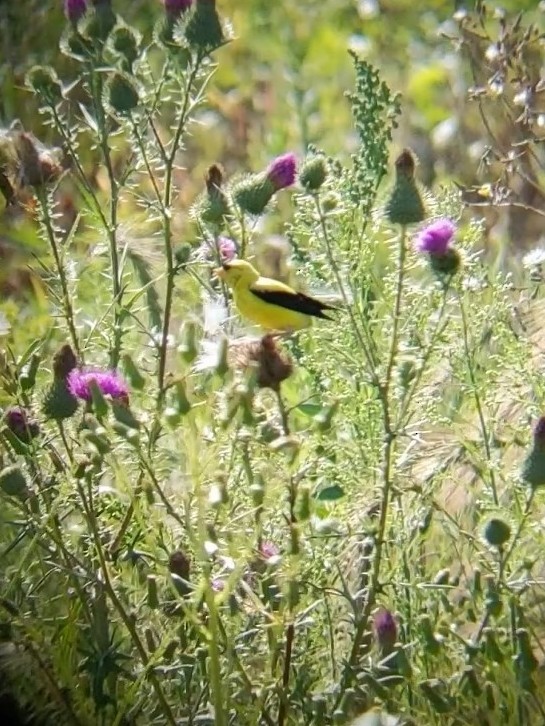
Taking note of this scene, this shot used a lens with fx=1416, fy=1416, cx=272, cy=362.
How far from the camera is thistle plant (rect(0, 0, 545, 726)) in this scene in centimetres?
96

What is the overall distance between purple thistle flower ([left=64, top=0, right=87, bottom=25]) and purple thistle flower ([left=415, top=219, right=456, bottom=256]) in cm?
33

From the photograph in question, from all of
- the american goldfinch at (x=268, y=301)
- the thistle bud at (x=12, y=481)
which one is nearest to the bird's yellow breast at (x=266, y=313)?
the american goldfinch at (x=268, y=301)

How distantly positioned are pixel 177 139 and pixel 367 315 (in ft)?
0.65

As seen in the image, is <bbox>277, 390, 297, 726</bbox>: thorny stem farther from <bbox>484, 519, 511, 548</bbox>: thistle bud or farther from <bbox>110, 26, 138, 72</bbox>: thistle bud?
<bbox>110, 26, 138, 72</bbox>: thistle bud

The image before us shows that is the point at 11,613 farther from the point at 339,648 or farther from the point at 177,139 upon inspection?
the point at 177,139

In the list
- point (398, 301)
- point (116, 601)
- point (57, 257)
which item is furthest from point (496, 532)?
point (57, 257)

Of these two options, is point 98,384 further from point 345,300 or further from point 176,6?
point 176,6

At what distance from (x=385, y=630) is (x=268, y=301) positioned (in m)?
0.26

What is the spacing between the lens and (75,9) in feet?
3.59

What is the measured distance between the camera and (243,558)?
35.5 inches

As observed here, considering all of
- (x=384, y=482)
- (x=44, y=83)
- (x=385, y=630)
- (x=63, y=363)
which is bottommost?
(x=385, y=630)

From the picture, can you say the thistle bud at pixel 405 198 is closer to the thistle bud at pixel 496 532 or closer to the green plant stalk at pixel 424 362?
the green plant stalk at pixel 424 362

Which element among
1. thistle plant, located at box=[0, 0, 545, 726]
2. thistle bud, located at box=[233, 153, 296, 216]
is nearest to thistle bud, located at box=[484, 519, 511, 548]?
thistle plant, located at box=[0, 0, 545, 726]

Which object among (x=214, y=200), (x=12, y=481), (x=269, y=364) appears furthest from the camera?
(x=214, y=200)
